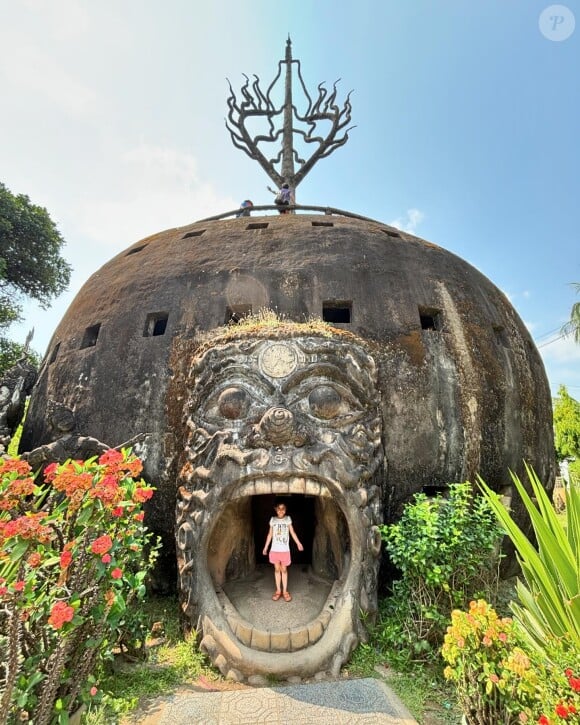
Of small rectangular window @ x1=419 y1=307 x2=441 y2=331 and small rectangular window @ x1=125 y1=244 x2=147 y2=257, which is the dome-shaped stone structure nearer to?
small rectangular window @ x1=419 y1=307 x2=441 y2=331

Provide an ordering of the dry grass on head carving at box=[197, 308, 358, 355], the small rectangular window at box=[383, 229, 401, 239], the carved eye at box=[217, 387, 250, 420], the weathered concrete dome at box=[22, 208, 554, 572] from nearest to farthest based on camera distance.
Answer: the carved eye at box=[217, 387, 250, 420], the dry grass on head carving at box=[197, 308, 358, 355], the weathered concrete dome at box=[22, 208, 554, 572], the small rectangular window at box=[383, 229, 401, 239]

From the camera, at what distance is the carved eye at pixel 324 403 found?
481 cm

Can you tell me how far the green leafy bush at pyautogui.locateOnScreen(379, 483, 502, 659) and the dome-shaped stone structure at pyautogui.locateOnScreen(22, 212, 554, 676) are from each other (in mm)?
392

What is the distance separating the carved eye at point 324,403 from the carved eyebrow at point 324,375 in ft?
0.60

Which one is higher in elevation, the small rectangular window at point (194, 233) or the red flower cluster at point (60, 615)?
the small rectangular window at point (194, 233)

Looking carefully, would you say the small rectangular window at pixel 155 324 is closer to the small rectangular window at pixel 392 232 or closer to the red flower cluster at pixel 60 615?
the small rectangular window at pixel 392 232

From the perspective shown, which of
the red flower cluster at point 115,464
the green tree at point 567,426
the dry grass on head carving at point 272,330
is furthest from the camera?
the green tree at point 567,426

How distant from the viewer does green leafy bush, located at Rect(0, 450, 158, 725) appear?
2.56 metres

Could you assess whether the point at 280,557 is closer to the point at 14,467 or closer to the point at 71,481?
the point at 71,481

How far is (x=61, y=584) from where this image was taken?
2.85m

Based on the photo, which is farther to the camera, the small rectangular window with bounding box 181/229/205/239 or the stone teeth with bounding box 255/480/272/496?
the small rectangular window with bounding box 181/229/205/239

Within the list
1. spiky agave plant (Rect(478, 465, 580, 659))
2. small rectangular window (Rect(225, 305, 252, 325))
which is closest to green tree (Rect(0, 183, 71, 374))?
small rectangular window (Rect(225, 305, 252, 325))

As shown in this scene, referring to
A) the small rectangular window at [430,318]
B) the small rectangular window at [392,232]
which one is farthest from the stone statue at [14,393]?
the small rectangular window at [392,232]

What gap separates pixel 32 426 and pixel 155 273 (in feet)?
10.6
